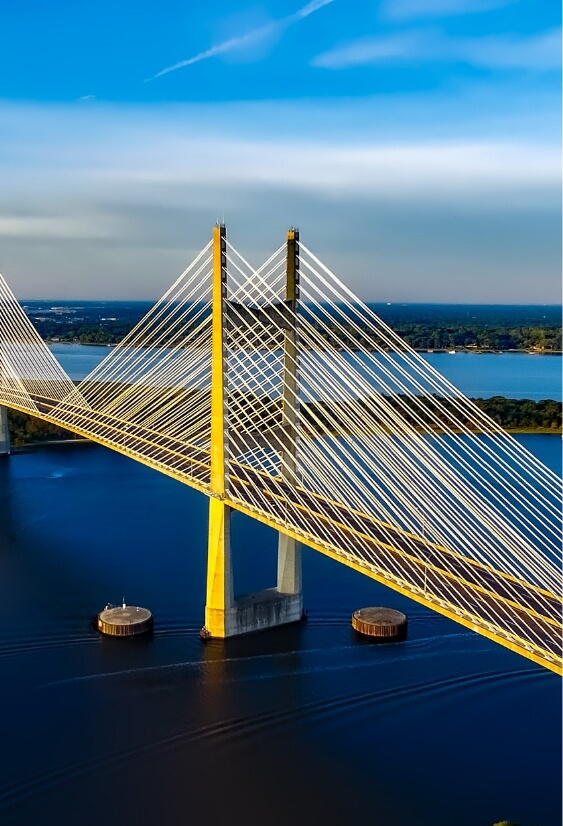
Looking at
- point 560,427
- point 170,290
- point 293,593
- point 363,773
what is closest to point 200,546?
point 293,593

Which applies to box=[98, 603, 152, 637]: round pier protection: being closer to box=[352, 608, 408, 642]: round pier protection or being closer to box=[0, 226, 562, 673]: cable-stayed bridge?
box=[0, 226, 562, 673]: cable-stayed bridge

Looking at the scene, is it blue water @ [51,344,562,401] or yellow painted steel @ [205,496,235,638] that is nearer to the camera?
yellow painted steel @ [205,496,235,638]

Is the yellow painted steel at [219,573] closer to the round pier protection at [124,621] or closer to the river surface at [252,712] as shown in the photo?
the river surface at [252,712]

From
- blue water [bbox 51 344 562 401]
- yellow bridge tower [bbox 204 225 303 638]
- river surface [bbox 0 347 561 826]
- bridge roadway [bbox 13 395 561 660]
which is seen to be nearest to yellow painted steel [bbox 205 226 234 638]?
yellow bridge tower [bbox 204 225 303 638]

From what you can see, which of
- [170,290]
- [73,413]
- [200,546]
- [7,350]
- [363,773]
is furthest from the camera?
[7,350]

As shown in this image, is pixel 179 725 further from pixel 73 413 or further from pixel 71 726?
pixel 73 413

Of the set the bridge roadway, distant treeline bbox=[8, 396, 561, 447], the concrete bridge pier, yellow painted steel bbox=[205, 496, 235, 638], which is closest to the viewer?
the bridge roadway
